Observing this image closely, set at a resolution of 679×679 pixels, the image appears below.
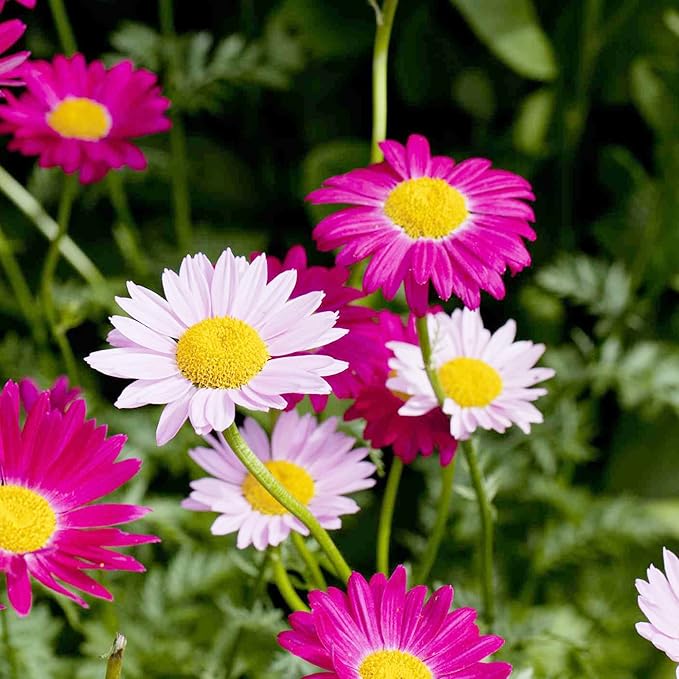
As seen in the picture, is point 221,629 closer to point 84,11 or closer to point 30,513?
point 30,513

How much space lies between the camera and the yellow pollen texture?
74cm

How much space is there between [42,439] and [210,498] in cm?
14

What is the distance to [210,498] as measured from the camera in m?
0.74

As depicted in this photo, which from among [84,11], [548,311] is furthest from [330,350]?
[84,11]

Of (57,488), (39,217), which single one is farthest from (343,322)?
(39,217)

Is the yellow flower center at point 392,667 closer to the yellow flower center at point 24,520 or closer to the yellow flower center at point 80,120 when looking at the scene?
the yellow flower center at point 24,520

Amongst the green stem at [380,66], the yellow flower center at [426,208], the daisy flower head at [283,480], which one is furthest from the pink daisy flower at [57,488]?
the green stem at [380,66]

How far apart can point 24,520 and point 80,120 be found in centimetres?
44

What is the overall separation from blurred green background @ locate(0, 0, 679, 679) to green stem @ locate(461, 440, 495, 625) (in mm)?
350

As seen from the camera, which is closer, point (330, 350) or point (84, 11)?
point (330, 350)

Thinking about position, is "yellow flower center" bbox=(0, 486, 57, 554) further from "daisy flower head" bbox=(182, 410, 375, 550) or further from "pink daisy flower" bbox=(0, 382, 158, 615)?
"daisy flower head" bbox=(182, 410, 375, 550)

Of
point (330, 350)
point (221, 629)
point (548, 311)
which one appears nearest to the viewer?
point (330, 350)

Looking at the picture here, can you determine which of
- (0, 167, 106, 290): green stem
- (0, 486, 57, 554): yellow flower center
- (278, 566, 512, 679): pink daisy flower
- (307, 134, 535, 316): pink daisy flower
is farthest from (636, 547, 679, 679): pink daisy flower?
(0, 167, 106, 290): green stem

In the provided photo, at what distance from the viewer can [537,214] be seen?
5.70 feet
